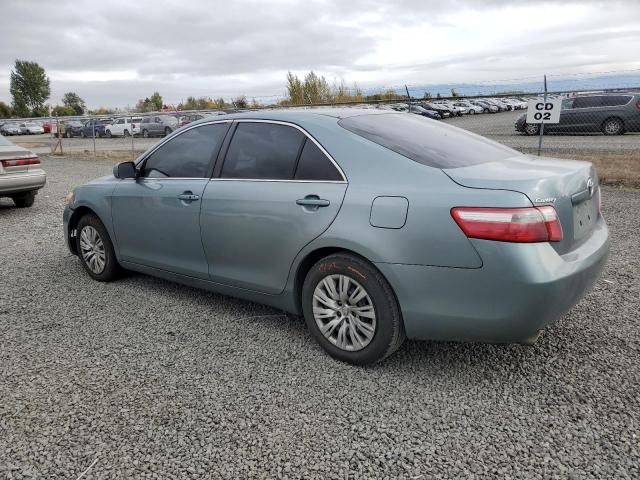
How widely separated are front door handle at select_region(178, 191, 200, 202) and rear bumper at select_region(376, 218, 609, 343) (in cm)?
164

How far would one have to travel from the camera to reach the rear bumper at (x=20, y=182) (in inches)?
330

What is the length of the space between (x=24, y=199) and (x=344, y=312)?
8177 millimetres

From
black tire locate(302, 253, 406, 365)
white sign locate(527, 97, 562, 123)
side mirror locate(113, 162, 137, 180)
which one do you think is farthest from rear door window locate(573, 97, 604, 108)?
black tire locate(302, 253, 406, 365)

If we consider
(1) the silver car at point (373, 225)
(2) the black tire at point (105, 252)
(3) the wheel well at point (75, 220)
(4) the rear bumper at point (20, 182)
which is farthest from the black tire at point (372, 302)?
(4) the rear bumper at point (20, 182)

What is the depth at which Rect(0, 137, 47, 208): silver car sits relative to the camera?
838cm

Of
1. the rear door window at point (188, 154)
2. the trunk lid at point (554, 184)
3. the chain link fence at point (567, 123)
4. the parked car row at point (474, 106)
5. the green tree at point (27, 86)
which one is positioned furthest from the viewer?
the green tree at point (27, 86)

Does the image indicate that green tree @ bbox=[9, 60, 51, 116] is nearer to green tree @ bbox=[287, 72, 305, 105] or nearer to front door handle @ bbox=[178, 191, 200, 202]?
green tree @ bbox=[287, 72, 305, 105]

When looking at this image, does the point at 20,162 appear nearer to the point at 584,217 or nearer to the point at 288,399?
the point at 288,399

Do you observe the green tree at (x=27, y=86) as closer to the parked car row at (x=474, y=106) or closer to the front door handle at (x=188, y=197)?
the parked car row at (x=474, y=106)

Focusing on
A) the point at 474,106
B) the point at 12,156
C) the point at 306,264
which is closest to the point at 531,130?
the point at 12,156

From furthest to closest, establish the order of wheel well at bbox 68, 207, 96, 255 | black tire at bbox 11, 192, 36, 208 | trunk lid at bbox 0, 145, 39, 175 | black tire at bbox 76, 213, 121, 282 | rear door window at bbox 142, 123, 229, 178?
black tire at bbox 11, 192, 36, 208 < trunk lid at bbox 0, 145, 39, 175 < wheel well at bbox 68, 207, 96, 255 < black tire at bbox 76, 213, 121, 282 < rear door window at bbox 142, 123, 229, 178

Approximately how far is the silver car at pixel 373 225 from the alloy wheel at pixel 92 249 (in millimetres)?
756

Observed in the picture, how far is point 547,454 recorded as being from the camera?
7.85 ft

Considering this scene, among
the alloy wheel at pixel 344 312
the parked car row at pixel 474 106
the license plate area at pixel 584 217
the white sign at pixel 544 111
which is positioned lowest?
the alloy wheel at pixel 344 312
